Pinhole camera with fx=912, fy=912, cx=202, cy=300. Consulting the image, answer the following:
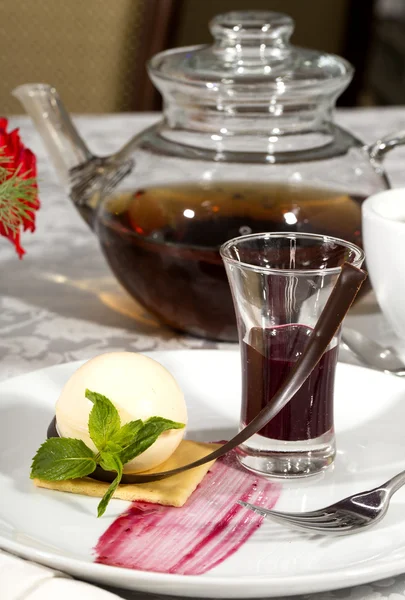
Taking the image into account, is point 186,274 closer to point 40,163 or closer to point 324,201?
point 324,201

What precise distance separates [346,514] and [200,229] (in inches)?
11.6

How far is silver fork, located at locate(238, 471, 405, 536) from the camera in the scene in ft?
1.32

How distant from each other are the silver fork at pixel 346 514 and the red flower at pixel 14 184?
10.9 inches

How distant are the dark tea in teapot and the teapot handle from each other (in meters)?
0.05

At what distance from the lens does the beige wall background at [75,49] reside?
1.57m

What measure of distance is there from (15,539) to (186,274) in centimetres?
31

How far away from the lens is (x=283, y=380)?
0.48 meters

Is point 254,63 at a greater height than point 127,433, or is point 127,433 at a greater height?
point 254,63

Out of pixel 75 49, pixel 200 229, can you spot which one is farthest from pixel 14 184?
pixel 75 49

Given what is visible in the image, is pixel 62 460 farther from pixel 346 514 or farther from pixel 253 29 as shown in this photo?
pixel 253 29

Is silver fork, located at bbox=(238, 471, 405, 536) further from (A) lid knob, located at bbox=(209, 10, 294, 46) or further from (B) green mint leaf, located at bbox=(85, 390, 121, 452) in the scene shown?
(A) lid knob, located at bbox=(209, 10, 294, 46)

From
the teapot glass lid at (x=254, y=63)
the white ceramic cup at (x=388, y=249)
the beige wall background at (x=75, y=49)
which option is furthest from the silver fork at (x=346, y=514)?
the beige wall background at (x=75, y=49)

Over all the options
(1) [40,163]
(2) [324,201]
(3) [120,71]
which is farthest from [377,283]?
(3) [120,71]

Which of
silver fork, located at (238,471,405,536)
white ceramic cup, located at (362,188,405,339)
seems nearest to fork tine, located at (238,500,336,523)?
silver fork, located at (238,471,405,536)
